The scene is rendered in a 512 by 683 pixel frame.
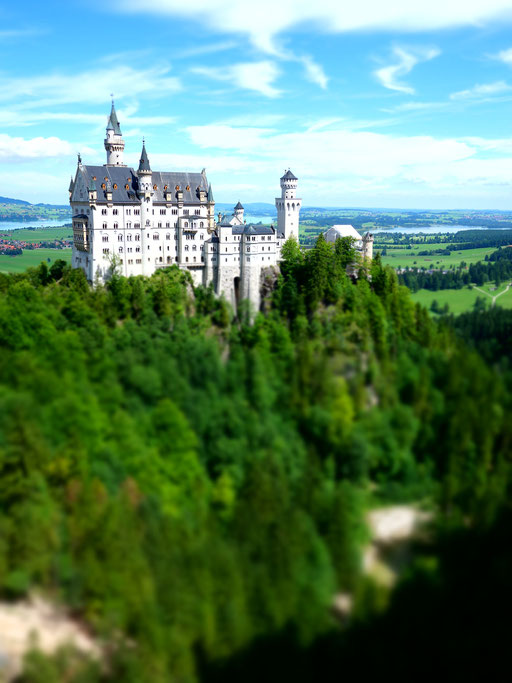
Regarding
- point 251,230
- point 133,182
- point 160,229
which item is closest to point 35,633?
point 160,229

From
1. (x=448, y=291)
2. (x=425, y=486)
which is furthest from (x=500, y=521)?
(x=448, y=291)

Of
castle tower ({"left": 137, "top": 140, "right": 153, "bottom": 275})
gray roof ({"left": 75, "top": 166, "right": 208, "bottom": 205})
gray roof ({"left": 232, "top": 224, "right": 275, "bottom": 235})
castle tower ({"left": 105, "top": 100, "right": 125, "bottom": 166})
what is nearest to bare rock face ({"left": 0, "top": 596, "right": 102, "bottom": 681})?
castle tower ({"left": 137, "top": 140, "right": 153, "bottom": 275})

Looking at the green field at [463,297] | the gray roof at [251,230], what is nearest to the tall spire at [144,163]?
the gray roof at [251,230]

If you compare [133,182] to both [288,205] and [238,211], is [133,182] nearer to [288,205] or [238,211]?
[238,211]

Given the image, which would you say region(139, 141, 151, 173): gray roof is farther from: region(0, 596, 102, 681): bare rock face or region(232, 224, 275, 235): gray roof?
region(0, 596, 102, 681): bare rock face

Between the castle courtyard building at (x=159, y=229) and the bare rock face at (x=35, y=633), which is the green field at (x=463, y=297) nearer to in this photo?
the castle courtyard building at (x=159, y=229)

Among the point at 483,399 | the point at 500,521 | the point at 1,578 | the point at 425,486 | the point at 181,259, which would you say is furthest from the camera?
the point at 181,259

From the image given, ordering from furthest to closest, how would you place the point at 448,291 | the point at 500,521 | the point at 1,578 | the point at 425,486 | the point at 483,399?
1. the point at 448,291
2. the point at 483,399
3. the point at 425,486
4. the point at 500,521
5. the point at 1,578

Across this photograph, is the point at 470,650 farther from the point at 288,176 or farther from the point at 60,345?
the point at 288,176
